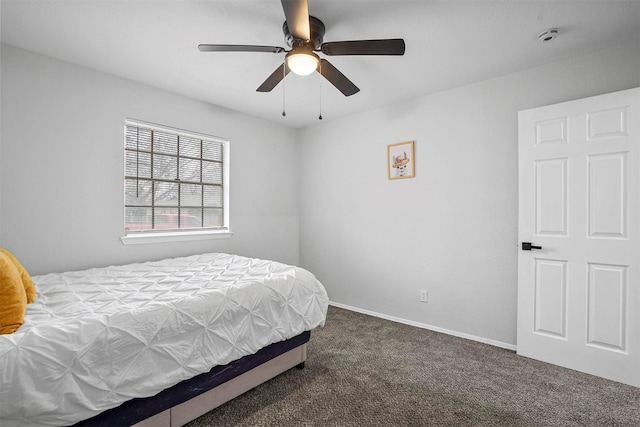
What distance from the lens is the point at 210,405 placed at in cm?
182

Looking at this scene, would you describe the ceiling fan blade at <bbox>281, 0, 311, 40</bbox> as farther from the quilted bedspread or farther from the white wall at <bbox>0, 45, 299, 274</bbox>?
the white wall at <bbox>0, 45, 299, 274</bbox>

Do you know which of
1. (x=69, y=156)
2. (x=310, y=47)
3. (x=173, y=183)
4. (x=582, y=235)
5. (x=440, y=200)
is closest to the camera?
(x=310, y=47)

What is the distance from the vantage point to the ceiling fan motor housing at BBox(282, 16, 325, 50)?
184 centimetres

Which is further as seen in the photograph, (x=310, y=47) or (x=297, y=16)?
(x=310, y=47)

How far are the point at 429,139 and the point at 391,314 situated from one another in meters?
2.08

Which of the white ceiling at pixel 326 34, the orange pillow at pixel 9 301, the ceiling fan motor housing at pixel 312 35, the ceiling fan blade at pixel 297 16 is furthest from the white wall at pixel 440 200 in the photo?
the orange pillow at pixel 9 301

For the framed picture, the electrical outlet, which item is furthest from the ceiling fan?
the electrical outlet

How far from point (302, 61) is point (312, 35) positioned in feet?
0.70

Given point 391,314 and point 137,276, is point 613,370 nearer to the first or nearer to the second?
point 391,314

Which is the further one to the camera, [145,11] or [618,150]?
[618,150]

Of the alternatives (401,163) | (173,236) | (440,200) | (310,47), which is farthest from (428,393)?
(173,236)

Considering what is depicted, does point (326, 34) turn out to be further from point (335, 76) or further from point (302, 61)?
point (302, 61)

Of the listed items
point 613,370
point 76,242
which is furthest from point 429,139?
point 76,242

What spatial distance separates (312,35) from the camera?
195 cm
